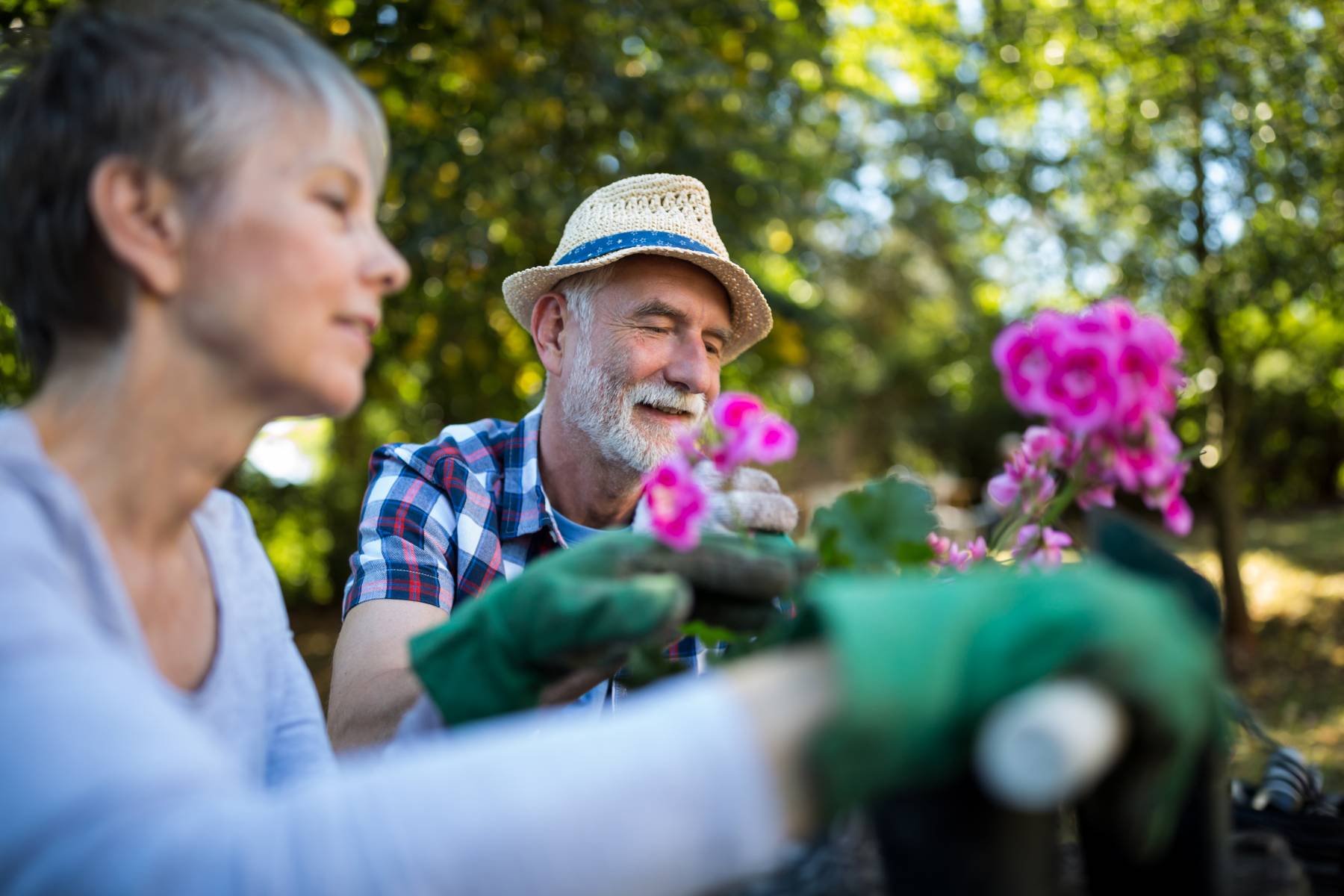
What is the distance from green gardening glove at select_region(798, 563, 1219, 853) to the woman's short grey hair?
767 millimetres

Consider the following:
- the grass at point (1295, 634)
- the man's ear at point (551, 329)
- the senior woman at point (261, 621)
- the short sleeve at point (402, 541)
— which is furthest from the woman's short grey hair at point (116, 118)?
the grass at point (1295, 634)

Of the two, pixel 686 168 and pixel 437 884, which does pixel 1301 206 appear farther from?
pixel 437 884

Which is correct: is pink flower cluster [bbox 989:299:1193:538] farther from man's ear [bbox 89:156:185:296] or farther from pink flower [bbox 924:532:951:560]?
man's ear [bbox 89:156:185:296]

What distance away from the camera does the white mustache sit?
256 centimetres

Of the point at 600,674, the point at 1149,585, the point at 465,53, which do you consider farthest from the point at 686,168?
the point at 1149,585

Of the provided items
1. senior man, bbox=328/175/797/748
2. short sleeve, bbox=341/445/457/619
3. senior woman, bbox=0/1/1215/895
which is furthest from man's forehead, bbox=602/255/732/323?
senior woman, bbox=0/1/1215/895

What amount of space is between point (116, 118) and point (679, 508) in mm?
708

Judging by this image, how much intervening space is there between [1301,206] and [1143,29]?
6.10 ft

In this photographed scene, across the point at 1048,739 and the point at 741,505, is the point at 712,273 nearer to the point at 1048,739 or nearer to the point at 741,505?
the point at 741,505

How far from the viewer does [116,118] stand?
1078mm

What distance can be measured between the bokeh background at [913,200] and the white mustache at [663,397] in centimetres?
137

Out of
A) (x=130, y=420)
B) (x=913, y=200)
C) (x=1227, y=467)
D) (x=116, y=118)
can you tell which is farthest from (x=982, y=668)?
(x=913, y=200)

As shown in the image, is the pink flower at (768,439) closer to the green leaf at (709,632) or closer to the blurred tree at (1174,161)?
the green leaf at (709,632)

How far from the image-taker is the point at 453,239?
523 centimetres
